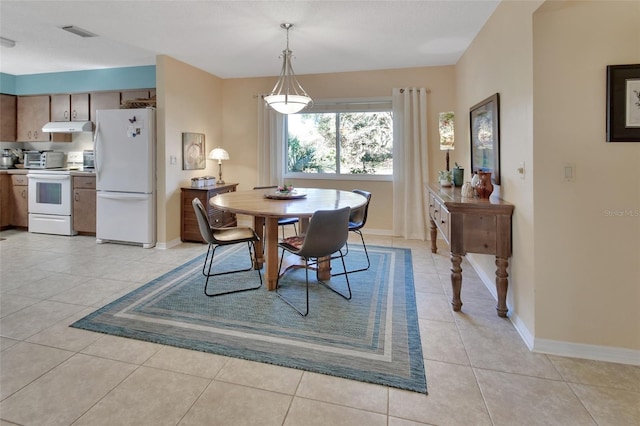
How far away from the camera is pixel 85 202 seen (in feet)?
15.8

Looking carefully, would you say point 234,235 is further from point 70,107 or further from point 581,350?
point 70,107

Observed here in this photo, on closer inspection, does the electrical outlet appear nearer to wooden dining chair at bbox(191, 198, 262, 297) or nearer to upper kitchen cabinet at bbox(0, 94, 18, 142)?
wooden dining chair at bbox(191, 198, 262, 297)

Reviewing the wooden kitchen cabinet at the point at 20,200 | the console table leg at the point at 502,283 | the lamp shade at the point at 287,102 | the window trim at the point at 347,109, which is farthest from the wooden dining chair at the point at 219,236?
the wooden kitchen cabinet at the point at 20,200

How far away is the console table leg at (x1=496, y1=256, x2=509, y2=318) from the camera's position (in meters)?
2.40

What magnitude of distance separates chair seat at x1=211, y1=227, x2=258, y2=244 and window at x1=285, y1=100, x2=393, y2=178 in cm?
234

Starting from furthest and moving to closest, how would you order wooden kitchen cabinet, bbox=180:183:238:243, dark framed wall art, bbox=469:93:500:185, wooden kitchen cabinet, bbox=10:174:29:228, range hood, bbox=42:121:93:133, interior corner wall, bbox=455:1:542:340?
wooden kitchen cabinet, bbox=10:174:29:228 → range hood, bbox=42:121:93:133 → wooden kitchen cabinet, bbox=180:183:238:243 → dark framed wall art, bbox=469:93:500:185 → interior corner wall, bbox=455:1:542:340

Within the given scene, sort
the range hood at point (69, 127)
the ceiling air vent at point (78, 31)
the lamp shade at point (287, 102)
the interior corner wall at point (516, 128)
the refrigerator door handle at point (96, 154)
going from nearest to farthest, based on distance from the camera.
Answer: the interior corner wall at point (516, 128)
the lamp shade at point (287, 102)
the ceiling air vent at point (78, 31)
the refrigerator door handle at point (96, 154)
the range hood at point (69, 127)

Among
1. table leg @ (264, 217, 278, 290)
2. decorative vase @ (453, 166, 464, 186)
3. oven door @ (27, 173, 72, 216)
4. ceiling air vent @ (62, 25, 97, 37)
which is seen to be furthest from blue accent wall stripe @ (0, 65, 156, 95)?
decorative vase @ (453, 166, 464, 186)

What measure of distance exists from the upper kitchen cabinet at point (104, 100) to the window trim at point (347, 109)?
2499 millimetres

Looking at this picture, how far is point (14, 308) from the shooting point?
2559mm

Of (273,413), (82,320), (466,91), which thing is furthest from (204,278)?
(466,91)

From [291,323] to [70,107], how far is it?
17.3 ft

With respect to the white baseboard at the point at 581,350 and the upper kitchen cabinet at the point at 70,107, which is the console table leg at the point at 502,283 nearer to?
the white baseboard at the point at 581,350

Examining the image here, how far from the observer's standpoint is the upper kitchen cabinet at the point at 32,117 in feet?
17.7
